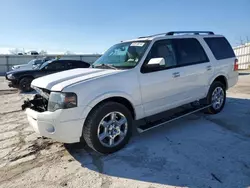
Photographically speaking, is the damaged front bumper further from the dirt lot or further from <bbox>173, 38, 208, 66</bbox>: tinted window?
<bbox>173, 38, 208, 66</bbox>: tinted window

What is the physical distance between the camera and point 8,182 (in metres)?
2.97

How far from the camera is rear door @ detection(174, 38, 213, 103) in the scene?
182 inches

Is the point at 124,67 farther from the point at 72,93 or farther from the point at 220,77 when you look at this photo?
the point at 220,77

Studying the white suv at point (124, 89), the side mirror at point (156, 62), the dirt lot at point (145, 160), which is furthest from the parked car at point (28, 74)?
the side mirror at point (156, 62)

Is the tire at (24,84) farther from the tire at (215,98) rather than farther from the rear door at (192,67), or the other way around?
the tire at (215,98)

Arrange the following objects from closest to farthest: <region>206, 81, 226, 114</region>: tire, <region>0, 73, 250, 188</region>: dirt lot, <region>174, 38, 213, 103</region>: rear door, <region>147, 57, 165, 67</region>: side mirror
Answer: <region>0, 73, 250, 188</region>: dirt lot
<region>147, 57, 165, 67</region>: side mirror
<region>174, 38, 213, 103</region>: rear door
<region>206, 81, 226, 114</region>: tire

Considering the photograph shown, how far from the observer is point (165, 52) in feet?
14.5

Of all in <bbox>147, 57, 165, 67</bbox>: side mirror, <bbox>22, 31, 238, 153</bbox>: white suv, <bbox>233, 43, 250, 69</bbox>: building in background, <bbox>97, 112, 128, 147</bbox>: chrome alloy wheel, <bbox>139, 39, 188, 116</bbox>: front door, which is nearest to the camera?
<bbox>22, 31, 238, 153</bbox>: white suv

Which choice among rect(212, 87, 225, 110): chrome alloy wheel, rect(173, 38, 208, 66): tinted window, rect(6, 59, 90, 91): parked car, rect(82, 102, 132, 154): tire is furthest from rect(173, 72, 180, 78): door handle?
rect(6, 59, 90, 91): parked car

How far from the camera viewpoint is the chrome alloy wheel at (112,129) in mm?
3548

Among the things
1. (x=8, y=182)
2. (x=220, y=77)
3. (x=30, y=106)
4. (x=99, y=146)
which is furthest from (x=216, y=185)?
(x=220, y=77)

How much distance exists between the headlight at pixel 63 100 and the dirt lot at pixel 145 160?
0.92 metres

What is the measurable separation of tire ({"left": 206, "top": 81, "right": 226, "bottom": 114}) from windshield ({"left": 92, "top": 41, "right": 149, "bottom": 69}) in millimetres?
2231

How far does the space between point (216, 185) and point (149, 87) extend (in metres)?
1.90
